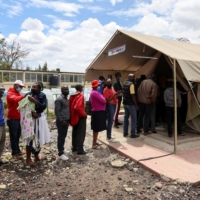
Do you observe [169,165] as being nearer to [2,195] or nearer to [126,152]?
[126,152]

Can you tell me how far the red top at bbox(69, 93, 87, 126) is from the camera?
4660 millimetres

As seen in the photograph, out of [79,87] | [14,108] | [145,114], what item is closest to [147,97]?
[145,114]

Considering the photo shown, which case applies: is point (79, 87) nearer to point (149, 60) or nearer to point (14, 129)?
point (14, 129)

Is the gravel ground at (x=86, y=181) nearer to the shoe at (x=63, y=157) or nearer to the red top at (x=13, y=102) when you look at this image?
the shoe at (x=63, y=157)

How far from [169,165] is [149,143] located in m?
1.39

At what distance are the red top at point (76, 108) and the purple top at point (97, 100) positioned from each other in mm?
389

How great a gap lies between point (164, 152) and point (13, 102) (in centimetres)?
354

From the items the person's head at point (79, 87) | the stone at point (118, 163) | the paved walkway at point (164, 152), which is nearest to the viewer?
the paved walkway at point (164, 152)

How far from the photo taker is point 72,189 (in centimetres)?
344

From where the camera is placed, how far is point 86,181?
3725 millimetres

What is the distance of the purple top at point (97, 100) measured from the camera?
5.02 metres

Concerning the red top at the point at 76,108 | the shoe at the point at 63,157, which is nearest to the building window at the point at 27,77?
the red top at the point at 76,108

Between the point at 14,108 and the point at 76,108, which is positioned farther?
the point at 76,108

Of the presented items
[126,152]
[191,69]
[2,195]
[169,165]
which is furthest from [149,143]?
[2,195]
